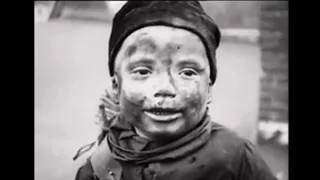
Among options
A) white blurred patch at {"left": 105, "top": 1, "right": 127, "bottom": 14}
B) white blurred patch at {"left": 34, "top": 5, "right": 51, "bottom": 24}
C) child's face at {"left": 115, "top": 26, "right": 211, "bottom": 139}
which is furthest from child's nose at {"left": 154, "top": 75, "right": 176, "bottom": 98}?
white blurred patch at {"left": 34, "top": 5, "right": 51, "bottom": 24}

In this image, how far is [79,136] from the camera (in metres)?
1.54

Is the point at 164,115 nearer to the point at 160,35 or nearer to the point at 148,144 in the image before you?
the point at 148,144

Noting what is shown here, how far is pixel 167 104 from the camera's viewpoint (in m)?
1.38

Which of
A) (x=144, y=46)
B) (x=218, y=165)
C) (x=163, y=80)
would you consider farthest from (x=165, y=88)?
(x=218, y=165)

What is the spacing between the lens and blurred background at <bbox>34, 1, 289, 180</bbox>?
152cm

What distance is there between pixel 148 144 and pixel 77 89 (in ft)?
1.06

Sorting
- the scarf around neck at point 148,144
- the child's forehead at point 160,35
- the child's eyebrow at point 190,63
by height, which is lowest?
the scarf around neck at point 148,144

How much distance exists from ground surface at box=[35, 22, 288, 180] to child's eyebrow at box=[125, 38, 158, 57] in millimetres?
158

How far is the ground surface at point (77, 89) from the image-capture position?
5.00ft

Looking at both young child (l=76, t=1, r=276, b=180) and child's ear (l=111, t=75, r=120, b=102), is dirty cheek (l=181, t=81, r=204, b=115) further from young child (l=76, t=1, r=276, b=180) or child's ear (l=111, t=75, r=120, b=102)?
child's ear (l=111, t=75, r=120, b=102)

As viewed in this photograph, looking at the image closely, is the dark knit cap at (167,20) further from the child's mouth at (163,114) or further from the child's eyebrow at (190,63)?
the child's mouth at (163,114)

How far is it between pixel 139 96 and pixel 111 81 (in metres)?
0.17

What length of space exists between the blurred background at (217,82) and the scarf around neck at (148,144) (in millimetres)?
105

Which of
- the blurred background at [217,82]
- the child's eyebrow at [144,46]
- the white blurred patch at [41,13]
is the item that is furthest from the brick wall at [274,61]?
the white blurred patch at [41,13]
